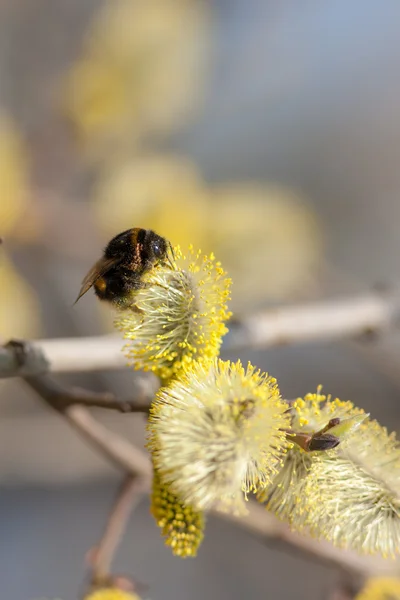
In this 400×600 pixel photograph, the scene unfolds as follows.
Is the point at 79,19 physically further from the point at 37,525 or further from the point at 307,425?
the point at 307,425

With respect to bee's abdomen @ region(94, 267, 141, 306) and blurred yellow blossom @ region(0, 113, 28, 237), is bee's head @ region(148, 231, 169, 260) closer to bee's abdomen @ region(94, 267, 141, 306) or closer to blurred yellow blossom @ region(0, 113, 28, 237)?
bee's abdomen @ region(94, 267, 141, 306)

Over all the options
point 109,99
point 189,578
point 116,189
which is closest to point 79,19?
point 109,99

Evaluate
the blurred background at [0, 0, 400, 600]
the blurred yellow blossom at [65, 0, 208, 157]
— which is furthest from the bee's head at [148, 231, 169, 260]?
the blurred yellow blossom at [65, 0, 208, 157]

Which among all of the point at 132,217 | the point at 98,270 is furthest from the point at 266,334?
the point at 132,217

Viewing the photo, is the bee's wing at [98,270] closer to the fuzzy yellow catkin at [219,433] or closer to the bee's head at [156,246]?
the bee's head at [156,246]

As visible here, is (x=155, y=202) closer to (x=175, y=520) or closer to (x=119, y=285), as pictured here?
(x=119, y=285)
